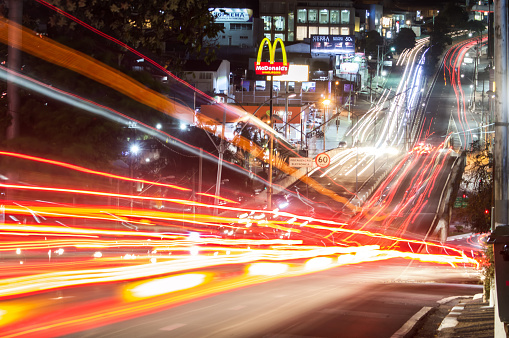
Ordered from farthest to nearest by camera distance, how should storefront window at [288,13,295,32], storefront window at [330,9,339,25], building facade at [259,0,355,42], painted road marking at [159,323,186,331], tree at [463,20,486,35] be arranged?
tree at [463,20,486,35] → storefront window at [330,9,339,25] → storefront window at [288,13,295,32] → building facade at [259,0,355,42] → painted road marking at [159,323,186,331]

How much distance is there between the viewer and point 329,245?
3747 cm

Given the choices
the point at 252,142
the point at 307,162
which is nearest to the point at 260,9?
the point at 252,142

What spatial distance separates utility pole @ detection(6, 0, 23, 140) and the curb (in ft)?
24.9

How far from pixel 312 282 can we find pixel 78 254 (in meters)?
7.39

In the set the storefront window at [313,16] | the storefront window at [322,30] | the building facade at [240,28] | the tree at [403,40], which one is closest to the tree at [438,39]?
the tree at [403,40]

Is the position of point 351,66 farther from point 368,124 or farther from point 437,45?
point 437,45

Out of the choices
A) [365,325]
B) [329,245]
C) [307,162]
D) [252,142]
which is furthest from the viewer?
[252,142]

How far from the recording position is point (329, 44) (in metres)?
117

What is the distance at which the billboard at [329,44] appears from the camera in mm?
116000

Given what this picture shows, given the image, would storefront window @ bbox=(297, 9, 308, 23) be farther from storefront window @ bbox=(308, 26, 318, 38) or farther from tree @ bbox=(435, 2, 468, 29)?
tree @ bbox=(435, 2, 468, 29)

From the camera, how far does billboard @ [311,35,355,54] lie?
116000 mm

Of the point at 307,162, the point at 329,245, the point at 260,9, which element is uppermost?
the point at 260,9

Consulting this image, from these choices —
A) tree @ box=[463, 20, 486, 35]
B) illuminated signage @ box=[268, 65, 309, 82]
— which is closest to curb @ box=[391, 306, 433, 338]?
illuminated signage @ box=[268, 65, 309, 82]

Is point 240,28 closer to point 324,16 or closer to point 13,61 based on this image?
point 324,16
